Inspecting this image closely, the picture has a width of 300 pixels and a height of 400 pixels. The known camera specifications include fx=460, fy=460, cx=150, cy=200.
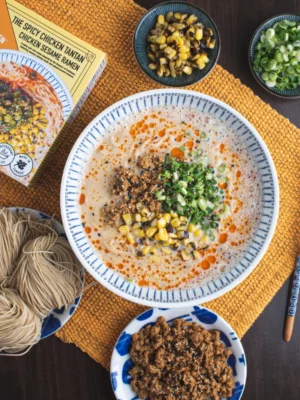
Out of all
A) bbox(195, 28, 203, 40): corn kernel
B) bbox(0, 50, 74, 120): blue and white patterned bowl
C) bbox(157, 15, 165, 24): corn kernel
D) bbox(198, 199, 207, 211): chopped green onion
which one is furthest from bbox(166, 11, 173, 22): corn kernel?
bbox(198, 199, 207, 211): chopped green onion

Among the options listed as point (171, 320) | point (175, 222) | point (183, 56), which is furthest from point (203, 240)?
point (183, 56)

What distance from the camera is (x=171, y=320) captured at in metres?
2.07

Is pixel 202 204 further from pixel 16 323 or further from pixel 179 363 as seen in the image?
pixel 16 323

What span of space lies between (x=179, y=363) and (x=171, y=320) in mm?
185

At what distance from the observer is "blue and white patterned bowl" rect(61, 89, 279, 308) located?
1.85 metres

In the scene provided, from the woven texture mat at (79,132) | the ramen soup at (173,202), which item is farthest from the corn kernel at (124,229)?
the woven texture mat at (79,132)

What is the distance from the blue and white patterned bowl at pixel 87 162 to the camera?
1850 mm

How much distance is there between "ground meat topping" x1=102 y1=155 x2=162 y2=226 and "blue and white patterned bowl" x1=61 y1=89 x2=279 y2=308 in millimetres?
159

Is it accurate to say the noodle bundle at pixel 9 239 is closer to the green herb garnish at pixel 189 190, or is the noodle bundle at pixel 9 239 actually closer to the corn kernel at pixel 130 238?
the corn kernel at pixel 130 238

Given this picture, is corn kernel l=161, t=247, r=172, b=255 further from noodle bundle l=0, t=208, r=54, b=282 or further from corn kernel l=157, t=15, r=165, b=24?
corn kernel l=157, t=15, r=165, b=24

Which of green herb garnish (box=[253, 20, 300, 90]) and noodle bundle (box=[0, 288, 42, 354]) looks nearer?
noodle bundle (box=[0, 288, 42, 354])

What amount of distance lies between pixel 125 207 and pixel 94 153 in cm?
27

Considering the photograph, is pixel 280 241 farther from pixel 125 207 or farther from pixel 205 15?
pixel 205 15

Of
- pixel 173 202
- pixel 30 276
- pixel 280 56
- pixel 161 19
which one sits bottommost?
pixel 30 276
